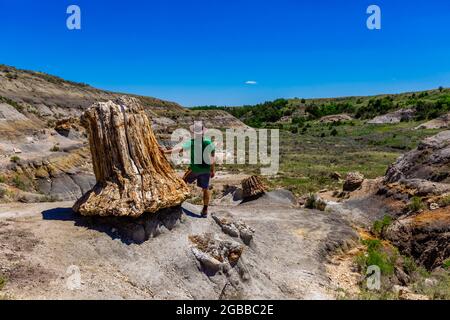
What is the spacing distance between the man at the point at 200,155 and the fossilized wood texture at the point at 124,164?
641 mm

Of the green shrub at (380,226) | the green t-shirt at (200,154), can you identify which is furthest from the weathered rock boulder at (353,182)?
the green t-shirt at (200,154)

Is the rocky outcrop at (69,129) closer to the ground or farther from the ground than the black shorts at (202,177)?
farther from the ground

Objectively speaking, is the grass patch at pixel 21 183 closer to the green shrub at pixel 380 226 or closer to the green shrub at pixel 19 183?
the green shrub at pixel 19 183

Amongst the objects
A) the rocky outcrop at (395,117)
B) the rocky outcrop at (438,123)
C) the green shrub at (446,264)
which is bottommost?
the green shrub at (446,264)

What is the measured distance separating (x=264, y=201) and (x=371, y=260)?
715 centimetres

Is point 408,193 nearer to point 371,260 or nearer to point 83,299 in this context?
point 371,260

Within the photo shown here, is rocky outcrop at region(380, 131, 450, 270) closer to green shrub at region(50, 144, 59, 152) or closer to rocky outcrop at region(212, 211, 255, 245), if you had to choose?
rocky outcrop at region(212, 211, 255, 245)

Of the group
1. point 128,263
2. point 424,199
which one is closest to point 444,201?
point 424,199

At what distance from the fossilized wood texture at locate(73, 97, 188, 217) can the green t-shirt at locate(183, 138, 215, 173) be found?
693 millimetres

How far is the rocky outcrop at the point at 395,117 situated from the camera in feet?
232

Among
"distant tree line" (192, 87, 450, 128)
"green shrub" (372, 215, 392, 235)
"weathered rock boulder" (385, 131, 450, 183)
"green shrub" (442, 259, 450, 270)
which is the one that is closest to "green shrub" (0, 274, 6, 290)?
"green shrub" (442, 259, 450, 270)

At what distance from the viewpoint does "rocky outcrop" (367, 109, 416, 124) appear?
70.8m

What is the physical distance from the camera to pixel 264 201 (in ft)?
60.0
